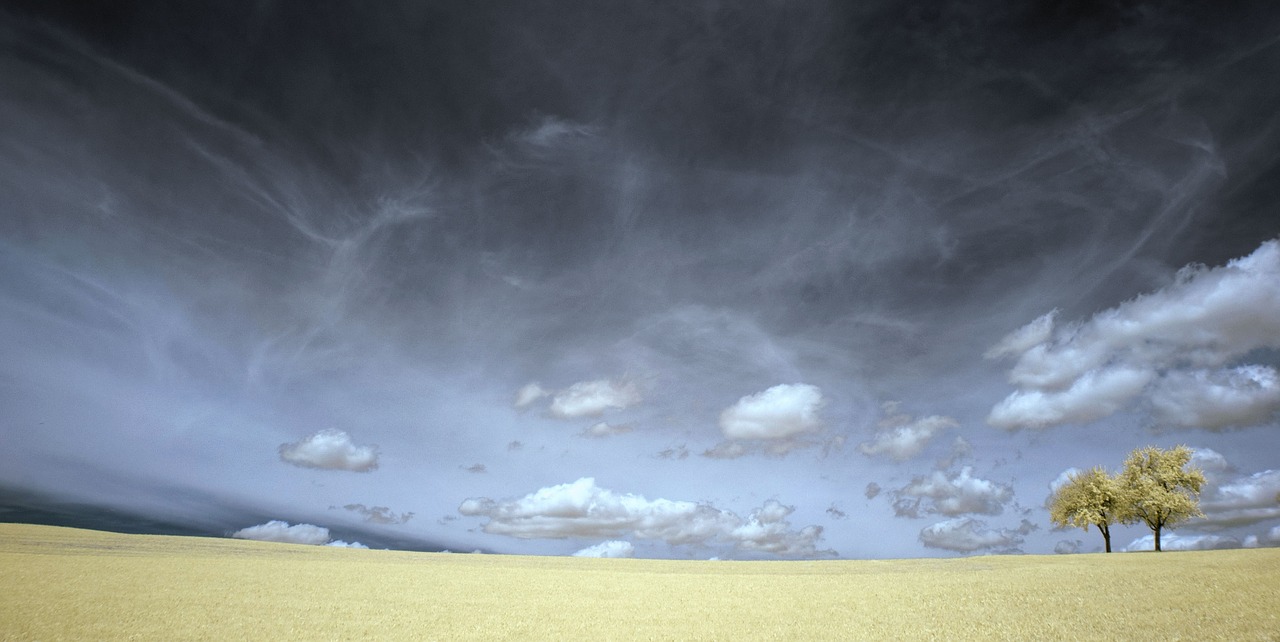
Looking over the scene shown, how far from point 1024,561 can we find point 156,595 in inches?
2080

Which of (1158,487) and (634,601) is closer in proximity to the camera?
(634,601)

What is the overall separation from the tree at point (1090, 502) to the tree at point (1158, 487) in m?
0.90

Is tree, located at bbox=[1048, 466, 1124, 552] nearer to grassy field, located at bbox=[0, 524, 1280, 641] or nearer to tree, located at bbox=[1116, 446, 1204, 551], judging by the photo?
tree, located at bbox=[1116, 446, 1204, 551]

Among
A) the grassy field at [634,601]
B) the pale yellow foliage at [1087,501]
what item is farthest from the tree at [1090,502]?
the grassy field at [634,601]

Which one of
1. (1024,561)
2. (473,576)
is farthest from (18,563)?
(1024,561)

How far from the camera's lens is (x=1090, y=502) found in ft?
189

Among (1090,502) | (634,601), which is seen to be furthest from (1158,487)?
(634,601)

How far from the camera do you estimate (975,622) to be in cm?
2409

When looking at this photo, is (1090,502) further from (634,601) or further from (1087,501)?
(634,601)

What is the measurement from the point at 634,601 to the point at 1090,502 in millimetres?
48927

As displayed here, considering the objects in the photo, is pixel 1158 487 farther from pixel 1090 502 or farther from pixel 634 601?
pixel 634 601

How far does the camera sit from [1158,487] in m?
54.6

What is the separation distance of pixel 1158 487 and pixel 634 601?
165 feet

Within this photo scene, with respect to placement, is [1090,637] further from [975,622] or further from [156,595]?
[156,595]
